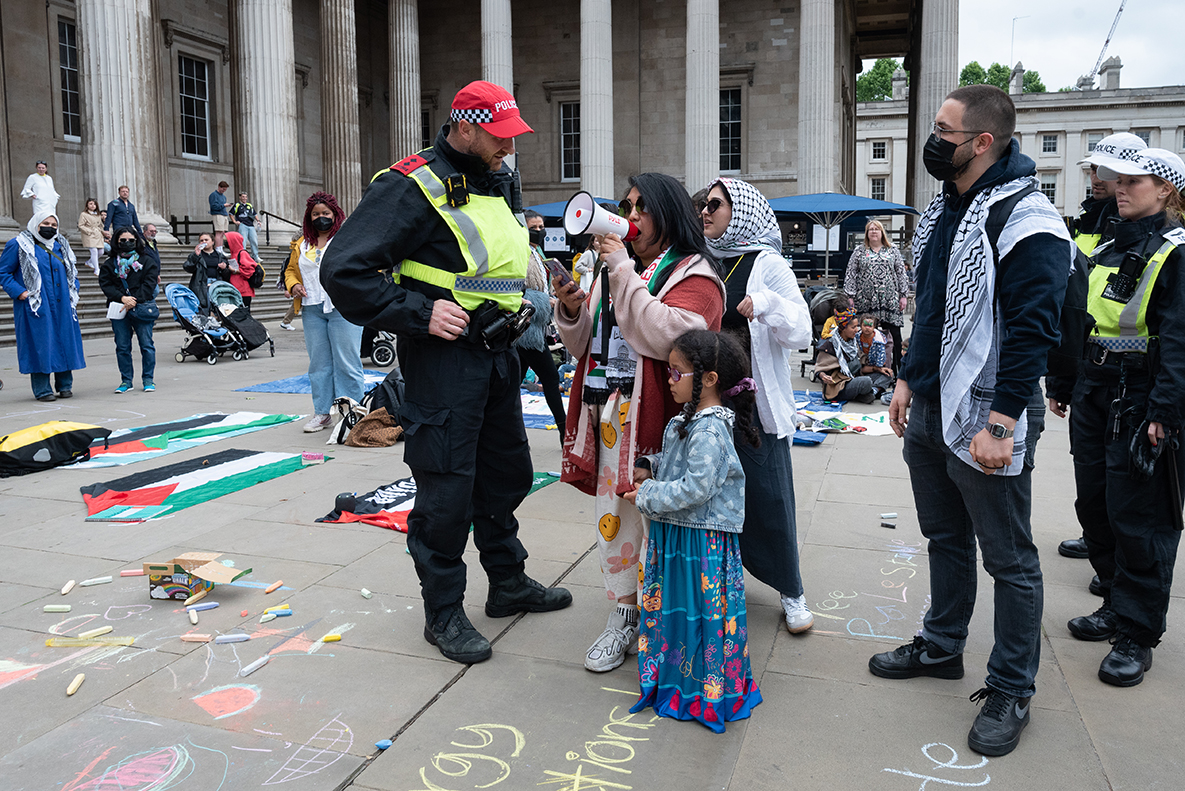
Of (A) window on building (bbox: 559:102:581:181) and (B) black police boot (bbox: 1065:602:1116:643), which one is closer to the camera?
(B) black police boot (bbox: 1065:602:1116:643)

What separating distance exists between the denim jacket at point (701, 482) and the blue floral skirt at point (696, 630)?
5cm

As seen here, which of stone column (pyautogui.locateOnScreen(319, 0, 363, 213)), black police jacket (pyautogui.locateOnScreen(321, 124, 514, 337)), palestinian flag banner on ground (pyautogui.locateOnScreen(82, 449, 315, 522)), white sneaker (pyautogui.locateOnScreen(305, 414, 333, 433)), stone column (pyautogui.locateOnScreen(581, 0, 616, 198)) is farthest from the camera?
stone column (pyautogui.locateOnScreen(581, 0, 616, 198))

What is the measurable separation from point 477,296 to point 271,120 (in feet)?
72.2

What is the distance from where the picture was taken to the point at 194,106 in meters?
27.2

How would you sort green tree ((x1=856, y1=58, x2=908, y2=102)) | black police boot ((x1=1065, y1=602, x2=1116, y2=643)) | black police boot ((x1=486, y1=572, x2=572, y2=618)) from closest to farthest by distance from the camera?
black police boot ((x1=1065, y1=602, x2=1116, y2=643))
black police boot ((x1=486, y1=572, x2=572, y2=618))
green tree ((x1=856, y1=58, x2=908, y2=102))

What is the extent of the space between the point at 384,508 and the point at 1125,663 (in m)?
4.01

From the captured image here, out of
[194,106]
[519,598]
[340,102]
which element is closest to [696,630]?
[519,598]

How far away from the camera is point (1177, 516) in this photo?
3482mm

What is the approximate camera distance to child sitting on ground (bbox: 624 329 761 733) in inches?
117

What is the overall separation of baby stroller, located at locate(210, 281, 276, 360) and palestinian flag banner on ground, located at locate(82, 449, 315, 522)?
23.3 feet

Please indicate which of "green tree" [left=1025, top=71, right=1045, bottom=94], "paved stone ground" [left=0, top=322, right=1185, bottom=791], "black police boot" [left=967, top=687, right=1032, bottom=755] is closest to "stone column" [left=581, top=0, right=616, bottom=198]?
"paved stone ground" [left=0, top=322, right=1185, bottom=791]

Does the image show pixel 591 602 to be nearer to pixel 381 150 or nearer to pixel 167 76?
pixel 167 76

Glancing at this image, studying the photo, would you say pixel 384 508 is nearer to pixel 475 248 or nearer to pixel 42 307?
pixel 475 248

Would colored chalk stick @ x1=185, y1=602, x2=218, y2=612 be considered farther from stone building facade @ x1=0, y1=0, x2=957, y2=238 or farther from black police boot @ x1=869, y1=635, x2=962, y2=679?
stone building facade @ x1=0, y1=0, x2=957, y2=238
